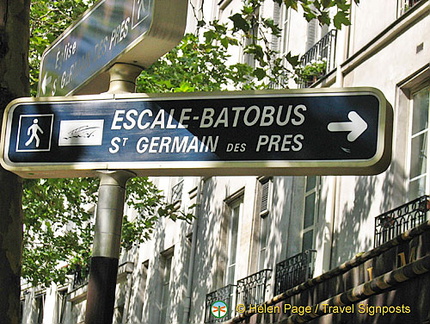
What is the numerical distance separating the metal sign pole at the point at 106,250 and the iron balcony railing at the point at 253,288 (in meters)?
14.0

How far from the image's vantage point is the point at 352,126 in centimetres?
311

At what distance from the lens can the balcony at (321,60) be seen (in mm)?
16031

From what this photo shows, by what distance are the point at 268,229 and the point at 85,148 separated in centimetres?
1449

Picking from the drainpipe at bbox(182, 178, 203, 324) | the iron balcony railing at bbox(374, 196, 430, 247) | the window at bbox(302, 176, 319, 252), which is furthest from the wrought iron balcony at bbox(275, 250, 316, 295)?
the drainpipe at bbox(182, 178, 203, 324)

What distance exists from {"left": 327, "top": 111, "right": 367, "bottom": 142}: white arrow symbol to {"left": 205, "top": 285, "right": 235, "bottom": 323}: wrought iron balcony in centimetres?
1554

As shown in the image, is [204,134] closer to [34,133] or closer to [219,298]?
[34,133]

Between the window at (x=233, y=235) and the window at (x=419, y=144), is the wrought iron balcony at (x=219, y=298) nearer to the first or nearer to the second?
the window at (x=233, y=235)

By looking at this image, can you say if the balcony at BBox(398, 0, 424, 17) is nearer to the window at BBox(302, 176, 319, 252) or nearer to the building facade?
the building facade

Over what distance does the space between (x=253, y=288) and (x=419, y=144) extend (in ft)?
19.4

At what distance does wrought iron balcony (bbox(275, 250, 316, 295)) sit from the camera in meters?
15.4

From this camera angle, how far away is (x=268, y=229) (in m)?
17.8

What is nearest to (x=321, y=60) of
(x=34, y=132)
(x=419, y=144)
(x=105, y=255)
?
(x=419, y=144)

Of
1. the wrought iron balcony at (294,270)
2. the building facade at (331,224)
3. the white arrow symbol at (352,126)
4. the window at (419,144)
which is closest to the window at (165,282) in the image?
the building facade at (331,224)

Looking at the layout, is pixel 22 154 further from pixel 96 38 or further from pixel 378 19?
Answer: pixel 378 19
